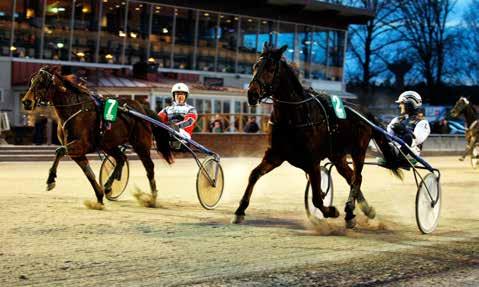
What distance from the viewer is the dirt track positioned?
7.19 m

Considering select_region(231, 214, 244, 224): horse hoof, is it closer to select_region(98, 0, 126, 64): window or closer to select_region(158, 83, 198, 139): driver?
select_region(158, 83, 198, 139): driver

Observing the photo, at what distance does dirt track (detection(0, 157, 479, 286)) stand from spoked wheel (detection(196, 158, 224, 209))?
259 millimetres

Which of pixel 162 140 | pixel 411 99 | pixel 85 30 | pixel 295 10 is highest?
pixel 295 10

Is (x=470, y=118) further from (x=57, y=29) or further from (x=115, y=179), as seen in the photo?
(x=57, y=29)

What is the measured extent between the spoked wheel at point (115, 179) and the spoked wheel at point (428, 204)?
5.08 meters

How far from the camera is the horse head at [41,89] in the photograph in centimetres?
1182

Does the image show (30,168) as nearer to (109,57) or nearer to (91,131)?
(91,131)

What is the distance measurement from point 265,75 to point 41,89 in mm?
3861

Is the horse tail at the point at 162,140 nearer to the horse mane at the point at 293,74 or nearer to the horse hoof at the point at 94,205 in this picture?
the horse hoof at the point at 94,205

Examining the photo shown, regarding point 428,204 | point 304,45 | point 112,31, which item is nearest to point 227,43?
point 304,45

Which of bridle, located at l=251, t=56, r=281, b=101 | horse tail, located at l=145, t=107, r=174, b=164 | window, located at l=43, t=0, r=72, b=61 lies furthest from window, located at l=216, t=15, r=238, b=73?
bridle, located at l=251, t=56, r=281, b=101

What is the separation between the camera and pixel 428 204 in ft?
35.3

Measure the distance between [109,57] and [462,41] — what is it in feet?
140

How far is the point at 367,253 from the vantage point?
8.70m
